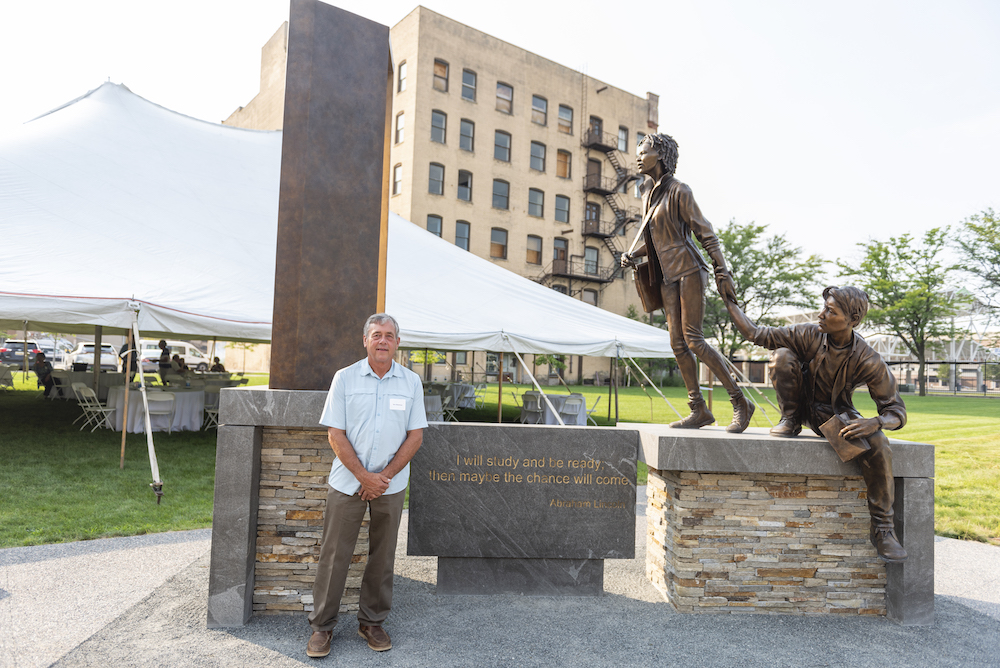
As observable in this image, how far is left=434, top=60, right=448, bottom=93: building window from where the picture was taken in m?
31.0

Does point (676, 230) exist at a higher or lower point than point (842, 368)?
higher

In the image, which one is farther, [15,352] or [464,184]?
[464,184]

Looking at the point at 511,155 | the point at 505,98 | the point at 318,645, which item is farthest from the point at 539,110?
the point at 318,645

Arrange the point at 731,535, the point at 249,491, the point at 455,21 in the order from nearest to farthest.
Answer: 1. the point at 249,491
2. the point at 731,535
3. the point at 455,21

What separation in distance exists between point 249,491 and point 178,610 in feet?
2.87

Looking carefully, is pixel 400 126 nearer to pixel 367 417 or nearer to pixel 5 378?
pixel 5 378

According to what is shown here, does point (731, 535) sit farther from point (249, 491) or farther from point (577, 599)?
point (249, 491)

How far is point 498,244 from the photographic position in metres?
33.3

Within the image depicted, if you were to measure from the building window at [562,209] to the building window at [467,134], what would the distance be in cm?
620

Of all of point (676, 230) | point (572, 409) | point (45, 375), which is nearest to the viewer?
point (676, 230)

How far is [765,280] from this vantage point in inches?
1391

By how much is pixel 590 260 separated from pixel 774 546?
33.6m

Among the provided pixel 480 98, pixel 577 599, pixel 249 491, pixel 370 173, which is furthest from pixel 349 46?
pixel 480 98

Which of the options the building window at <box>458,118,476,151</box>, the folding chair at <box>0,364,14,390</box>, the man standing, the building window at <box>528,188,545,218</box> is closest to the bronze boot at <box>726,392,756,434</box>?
the man standing
